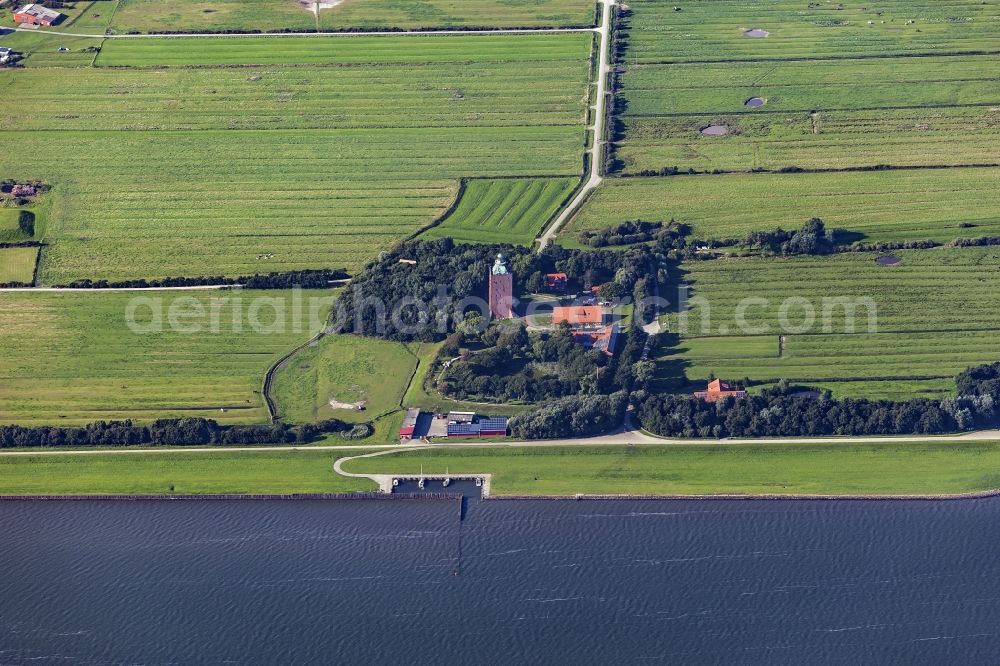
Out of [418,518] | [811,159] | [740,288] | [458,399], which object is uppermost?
[811,159]

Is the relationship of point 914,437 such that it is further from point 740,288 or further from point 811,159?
point 811,159

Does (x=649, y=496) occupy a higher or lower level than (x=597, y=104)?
lower

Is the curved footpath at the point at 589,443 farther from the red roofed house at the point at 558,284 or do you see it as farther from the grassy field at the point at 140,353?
the red roofed house at the point at 558,284

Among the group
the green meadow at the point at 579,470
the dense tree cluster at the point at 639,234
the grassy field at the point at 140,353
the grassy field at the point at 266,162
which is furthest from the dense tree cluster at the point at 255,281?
the dense tree cluster at the point at 639,234

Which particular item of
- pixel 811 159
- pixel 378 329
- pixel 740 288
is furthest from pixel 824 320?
pixel 378 329

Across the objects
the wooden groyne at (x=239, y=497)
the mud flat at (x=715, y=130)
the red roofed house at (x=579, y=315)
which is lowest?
the wooden groyne at (x=239, y=497)

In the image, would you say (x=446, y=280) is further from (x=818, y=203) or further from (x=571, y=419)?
(x=818, y=203)
